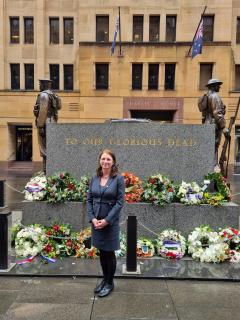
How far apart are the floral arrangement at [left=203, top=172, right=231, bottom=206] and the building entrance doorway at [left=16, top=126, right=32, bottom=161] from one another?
2682cm

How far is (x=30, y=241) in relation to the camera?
22.0 feet

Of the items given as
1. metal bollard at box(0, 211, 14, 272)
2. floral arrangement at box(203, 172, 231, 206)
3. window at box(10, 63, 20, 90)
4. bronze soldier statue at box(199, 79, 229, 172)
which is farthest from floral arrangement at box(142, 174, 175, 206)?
window at box(10, 63, 20, 90)

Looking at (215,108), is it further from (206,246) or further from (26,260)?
(26,260)

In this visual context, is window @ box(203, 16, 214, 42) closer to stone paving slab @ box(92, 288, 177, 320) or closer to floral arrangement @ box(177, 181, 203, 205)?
floral arrangement @ box(177, 181, 203, 205)

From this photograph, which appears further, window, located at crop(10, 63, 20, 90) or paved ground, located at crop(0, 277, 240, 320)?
window, located at crop(10, 63, 20, 90)

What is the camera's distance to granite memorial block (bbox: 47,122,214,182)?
8.21 meters

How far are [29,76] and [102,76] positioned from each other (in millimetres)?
6830

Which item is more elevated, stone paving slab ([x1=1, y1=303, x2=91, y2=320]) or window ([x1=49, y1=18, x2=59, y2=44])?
window ([x1=49, y1=18, x2=59, y2=44])

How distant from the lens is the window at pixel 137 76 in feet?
95.4

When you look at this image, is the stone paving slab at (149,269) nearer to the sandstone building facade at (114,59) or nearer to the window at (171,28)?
the sandstone building facade at (114,59)

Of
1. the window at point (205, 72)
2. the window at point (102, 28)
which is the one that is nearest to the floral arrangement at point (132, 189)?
the window at point (205, 72)

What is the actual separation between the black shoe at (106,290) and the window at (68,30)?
2863 centimetres

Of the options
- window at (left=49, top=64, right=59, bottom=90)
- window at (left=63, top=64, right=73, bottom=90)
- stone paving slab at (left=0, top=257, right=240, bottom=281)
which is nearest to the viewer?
stone paving slab at (left=0, top=257, right=240, bottom=281)

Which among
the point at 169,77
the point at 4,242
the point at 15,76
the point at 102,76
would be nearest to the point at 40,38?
the point at 15,76
